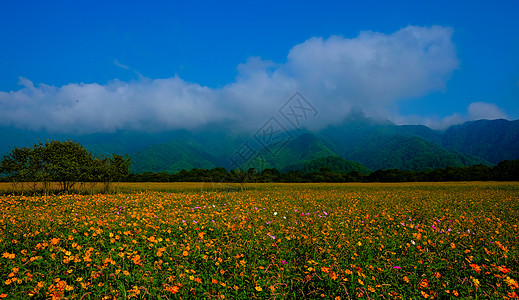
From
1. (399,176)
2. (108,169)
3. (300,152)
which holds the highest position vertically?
(300,152)

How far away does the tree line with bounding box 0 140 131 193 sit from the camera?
1495cm

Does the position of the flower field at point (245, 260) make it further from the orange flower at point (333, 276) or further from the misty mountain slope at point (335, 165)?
the misty mountain slope at point (335, 165)

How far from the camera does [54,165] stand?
1541 centimetres

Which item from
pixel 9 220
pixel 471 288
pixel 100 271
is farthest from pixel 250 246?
pixel 9 220

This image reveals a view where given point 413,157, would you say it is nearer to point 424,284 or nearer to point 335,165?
point 335,165

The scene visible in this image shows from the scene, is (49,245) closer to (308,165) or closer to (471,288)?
(471,288)

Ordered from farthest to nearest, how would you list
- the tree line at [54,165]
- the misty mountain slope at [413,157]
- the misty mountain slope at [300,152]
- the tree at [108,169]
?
1. the misty mountain slope at [300,152]
2. the misty mountain slope at [413,157]
3. the tree at [108,169]
4. the tree line at [54,165]

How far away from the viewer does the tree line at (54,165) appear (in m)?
14.9

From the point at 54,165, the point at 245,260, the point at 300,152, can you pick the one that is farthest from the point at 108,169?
the point at 300,152

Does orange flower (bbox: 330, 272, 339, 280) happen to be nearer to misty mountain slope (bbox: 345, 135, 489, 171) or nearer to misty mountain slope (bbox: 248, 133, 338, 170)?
misty mountain slope (bbox: 248, 133, 338, 170)

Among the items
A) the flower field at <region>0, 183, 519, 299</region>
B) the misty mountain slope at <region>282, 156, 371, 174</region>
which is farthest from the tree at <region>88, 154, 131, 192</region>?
the misty mountain slope at <region>282, 156, 371, 174</region>

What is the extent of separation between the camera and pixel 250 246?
462 cm

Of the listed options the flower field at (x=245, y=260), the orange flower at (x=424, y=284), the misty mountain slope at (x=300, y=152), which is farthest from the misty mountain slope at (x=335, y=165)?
the orange flower at (x=424, y=284)

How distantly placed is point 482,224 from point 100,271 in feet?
29.7
